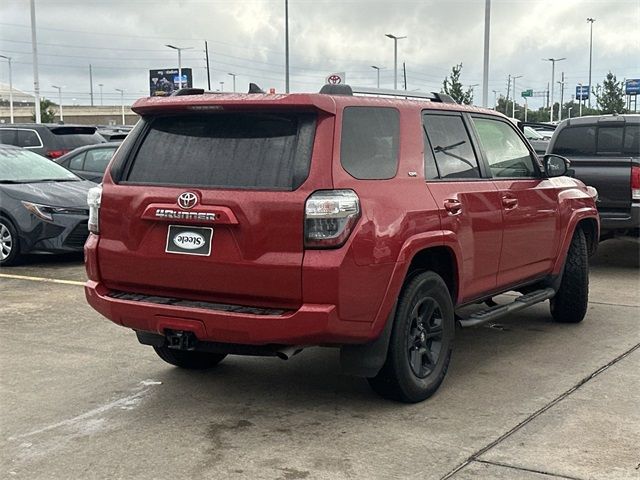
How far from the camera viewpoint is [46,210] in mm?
9430

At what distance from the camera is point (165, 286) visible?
4.39 m

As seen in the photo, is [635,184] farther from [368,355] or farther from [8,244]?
[8,244]

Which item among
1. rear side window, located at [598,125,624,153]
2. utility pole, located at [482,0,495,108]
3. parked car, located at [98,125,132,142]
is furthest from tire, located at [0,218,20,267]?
utility pole, located at [482,0,495,108]

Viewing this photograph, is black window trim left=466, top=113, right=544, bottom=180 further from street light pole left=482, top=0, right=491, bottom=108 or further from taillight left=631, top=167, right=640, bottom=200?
street light pole left=482, top=0, right=491, bottom=108

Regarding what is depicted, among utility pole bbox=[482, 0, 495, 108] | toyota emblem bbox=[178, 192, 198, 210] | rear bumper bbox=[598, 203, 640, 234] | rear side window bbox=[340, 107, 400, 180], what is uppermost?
utility pole bbox=[482, 0, 495, 108]

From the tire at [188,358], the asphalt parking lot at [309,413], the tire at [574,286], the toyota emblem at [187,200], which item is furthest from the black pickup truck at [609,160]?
the toyota emblem at [187,200]

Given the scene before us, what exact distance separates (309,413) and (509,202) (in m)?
2.13

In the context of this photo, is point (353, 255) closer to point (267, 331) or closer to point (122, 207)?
point (267, 331)

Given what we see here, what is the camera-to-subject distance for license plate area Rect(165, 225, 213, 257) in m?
4.21

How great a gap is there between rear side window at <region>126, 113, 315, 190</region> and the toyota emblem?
111 mm

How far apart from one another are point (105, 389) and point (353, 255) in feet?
6.40

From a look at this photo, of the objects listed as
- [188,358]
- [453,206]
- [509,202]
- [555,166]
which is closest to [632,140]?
[555,166]

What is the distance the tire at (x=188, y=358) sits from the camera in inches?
209

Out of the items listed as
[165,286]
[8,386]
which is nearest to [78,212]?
[8,386]
